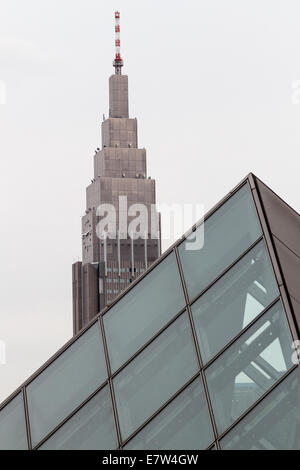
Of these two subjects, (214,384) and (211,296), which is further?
(211,296)

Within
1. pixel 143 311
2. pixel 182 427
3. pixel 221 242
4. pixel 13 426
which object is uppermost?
pixel 221 242

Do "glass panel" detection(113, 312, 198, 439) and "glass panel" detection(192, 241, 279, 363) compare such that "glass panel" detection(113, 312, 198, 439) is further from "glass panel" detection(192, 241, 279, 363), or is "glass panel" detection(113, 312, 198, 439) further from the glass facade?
"glass panel" detection(192, 241, 279, 363)

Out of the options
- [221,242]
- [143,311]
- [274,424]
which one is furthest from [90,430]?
[221,242]

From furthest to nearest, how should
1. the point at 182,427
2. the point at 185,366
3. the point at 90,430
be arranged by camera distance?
the point at 90,430, the point at 185,366, the point at 182,427

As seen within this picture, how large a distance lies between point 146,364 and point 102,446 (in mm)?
1119

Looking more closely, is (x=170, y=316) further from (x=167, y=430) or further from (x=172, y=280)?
(x=167, y=430)

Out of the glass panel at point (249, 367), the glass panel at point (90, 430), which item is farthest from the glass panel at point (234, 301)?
the glass panel at point (90, 430)

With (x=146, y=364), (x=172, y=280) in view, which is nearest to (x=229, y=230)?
(x=172, y=280)

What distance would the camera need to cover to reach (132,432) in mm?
12266

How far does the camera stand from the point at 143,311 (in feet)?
44.0

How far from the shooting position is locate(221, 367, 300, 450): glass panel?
11.2 m

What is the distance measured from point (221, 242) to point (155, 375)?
2.01 meters

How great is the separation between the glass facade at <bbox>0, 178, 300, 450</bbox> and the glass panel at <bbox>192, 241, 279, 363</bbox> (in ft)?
0.05

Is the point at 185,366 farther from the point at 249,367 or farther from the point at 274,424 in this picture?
the point at 274,424
